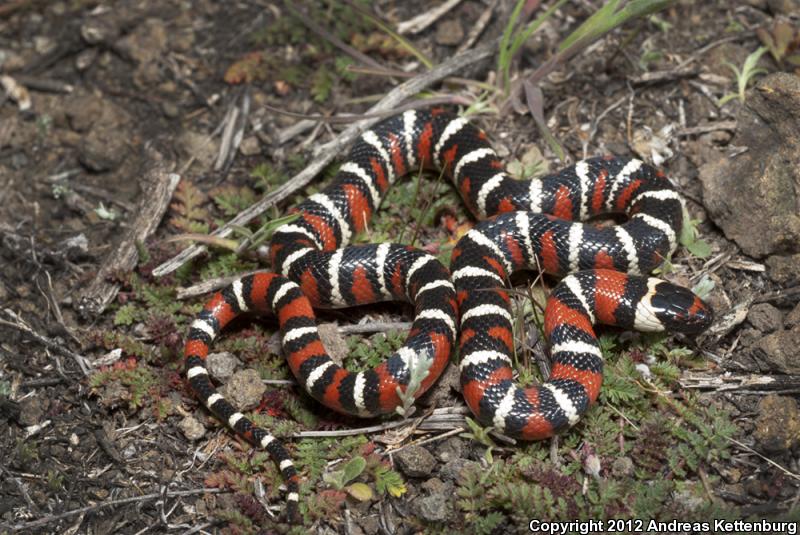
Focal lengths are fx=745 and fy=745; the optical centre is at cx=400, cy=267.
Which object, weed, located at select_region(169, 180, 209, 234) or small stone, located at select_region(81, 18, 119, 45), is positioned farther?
small stone, located at select_region(81, 18, 119, 45)

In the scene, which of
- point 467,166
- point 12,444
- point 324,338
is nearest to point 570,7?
point 467,166

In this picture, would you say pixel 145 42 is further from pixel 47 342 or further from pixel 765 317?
pixel 765 317

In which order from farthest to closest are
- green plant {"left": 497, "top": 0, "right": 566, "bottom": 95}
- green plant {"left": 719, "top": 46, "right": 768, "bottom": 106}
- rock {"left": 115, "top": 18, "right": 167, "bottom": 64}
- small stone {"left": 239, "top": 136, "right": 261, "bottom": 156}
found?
rock {"left": 115, "top": 18, "right": 167, "bottom": 64}
small stone {"left": 239, "top": 136, "right": 261, "bottom": 156}
green plant {"left": 719, "top": 46, "right": 768, "bottom": 106}
green plant {"left": 497, "top": 0, "right": 566, "bottom": 95}

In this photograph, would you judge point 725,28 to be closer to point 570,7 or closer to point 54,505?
point 570,7

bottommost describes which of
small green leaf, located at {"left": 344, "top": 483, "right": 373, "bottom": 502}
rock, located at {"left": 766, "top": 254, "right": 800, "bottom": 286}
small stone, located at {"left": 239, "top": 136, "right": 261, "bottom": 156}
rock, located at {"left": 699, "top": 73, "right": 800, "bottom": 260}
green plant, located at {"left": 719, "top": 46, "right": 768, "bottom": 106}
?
small green leaf, located at {"left": 344, "top": 483, "right": 373, "bottom": 502}

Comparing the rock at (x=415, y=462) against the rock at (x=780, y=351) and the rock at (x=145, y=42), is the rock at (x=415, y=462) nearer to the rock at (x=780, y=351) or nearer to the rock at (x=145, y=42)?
the rock at (x=780, y=351)

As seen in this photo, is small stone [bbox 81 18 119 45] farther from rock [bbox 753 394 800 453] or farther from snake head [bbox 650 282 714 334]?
rock [bbox 753 394 800 453]

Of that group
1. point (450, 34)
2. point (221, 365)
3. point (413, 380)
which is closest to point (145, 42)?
point (450, 34)

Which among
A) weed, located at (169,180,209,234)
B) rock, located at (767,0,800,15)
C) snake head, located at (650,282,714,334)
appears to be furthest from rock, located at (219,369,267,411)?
rock, located at (767,0,800,15)
